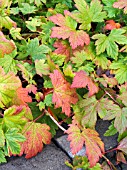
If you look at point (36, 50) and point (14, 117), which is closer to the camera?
point (14, 117)

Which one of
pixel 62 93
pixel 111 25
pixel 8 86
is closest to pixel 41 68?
pixel 62 93

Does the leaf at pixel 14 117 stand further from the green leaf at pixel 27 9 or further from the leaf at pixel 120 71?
the green leaf at pixel 27 9

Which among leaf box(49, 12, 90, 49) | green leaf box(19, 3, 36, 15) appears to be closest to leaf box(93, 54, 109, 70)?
leaf box(49, 12, 90, 49)

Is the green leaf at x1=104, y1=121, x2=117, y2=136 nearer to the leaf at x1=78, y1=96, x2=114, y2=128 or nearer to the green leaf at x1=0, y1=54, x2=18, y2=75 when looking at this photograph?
the leaf at x1=78, y1=96, x2=114, y2=128

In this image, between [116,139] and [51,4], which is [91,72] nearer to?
[116,139]

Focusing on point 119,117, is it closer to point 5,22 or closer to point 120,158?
point 120,158

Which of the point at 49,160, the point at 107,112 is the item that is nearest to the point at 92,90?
the point at 107,112

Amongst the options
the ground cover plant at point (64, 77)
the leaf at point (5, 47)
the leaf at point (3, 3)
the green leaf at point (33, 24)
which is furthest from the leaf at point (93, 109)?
the leaf at point (3, 3)
